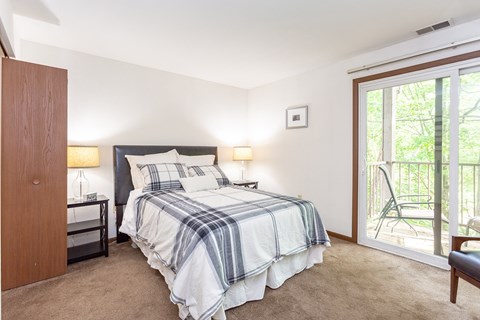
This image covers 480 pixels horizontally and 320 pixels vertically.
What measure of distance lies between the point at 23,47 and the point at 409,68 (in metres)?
4.23

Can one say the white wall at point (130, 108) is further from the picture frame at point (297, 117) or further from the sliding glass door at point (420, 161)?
the sliding glass door at point (420, 161)

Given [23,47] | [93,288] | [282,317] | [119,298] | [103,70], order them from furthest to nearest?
[103,70] → [23,47] → [93,288] → [119,298] → [282,317]

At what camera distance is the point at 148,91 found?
3.49 meters

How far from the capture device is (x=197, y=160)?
3572mm

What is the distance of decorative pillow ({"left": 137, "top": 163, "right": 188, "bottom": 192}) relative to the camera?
9.30 ft

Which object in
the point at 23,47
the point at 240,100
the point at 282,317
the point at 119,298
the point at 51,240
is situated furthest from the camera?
the point at 240,100

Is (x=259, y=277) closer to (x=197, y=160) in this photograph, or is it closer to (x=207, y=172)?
(x=207, y=172)

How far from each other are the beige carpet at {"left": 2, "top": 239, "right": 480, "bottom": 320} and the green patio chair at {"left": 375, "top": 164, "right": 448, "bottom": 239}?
0.52 m

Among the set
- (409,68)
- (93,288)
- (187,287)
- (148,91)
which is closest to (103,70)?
(148,91)

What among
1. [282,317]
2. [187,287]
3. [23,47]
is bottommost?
[282,317]

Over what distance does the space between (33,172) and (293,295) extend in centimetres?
252

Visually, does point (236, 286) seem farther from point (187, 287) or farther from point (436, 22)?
point (436, 22)

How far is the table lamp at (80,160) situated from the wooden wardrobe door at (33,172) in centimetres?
26

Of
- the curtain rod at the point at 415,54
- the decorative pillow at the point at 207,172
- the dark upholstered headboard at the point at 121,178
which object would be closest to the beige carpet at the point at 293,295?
the dark upholstered headboard at the point at 121,178
